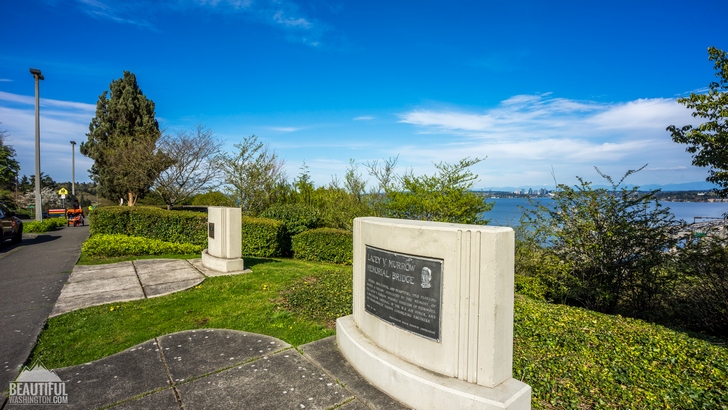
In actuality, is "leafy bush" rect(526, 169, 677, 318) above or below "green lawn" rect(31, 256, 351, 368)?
above

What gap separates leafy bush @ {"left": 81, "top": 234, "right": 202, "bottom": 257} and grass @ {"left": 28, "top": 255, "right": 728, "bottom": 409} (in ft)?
16.4

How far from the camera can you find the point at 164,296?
22.2 ft

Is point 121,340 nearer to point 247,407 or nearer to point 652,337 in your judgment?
point 247,407

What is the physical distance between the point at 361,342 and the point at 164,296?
4.75m

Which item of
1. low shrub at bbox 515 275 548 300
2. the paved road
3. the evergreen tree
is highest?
the evergreen tree

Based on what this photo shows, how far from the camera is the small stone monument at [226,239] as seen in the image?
866cm

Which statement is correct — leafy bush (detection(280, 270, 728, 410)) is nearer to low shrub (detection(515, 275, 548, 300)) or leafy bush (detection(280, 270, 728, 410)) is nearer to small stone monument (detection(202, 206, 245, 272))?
low shrub (detection(515, 275, 548, 300))

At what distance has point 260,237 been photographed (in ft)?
40.6

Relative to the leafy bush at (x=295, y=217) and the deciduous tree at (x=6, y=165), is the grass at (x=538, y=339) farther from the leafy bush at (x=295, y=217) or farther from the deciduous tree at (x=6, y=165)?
the deciduous tree at (x=6, y=165)

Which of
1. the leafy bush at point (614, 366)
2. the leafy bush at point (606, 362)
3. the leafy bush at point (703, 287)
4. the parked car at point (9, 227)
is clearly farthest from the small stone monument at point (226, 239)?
the leafy bush at point (703, 287)

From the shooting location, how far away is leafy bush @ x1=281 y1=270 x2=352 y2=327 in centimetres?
583

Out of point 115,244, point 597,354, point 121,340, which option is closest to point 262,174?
point 115,244

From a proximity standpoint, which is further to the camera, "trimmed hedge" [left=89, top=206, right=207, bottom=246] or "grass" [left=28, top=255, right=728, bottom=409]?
"trimmed hedge" [left=89, top=206, right=207, bottom=246]

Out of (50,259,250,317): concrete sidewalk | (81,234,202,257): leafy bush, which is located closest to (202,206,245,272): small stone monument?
(50,259,250,317): concrete sidewalk
